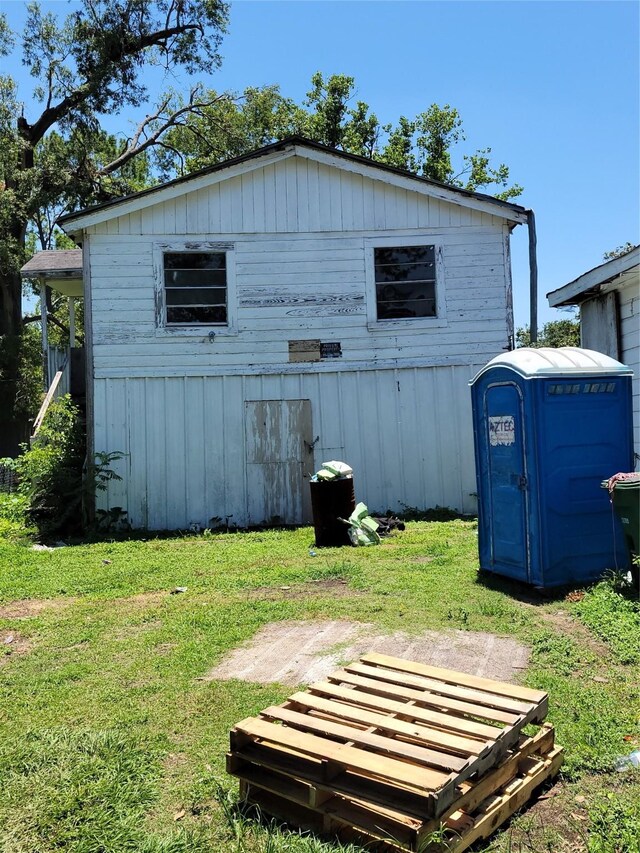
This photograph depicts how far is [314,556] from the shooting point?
9359mm

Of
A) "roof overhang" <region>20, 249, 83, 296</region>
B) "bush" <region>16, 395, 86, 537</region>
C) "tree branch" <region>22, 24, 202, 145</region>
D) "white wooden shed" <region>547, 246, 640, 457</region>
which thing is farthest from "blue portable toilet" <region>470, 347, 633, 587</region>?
"tree branch" <region>22, 24, 202, 145</region>

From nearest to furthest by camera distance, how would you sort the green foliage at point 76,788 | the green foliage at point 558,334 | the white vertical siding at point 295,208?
the green foliage at point 76,788, the white vertical siding at point 295,208, the green foliage at point 558,334

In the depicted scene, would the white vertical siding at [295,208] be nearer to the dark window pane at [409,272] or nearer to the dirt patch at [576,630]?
the dark window pane at [409,272]

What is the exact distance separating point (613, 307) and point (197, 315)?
6.88 meters

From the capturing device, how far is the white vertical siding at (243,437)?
1238cm

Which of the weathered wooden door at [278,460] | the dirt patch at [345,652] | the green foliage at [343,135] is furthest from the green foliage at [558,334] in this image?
the dirt patch at [345,652]

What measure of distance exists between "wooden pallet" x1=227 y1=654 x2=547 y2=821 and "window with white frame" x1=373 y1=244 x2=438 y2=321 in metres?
9.44

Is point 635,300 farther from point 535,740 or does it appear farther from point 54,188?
point 54,188

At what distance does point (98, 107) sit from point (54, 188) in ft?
13.2

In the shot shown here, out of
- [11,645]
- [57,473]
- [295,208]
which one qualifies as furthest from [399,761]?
[295,208]

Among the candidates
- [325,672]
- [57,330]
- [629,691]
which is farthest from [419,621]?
[57,330]

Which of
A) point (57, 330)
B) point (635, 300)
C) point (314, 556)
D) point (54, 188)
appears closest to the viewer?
point (635, 300)

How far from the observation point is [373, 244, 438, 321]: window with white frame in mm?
12875

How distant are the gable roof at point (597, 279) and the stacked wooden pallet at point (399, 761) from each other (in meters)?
5.65
